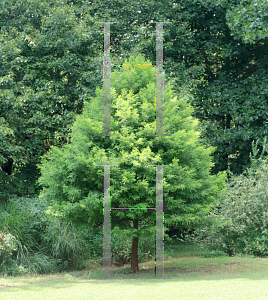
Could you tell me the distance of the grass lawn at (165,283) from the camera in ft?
20.9

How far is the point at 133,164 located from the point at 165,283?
2.39 metres

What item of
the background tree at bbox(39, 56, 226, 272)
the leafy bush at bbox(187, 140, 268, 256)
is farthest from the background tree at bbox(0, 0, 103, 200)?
the leafy bush at bbox(187, 140, 268, 256)

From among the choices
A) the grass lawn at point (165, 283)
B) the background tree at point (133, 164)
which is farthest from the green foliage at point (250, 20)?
the grass lawn at point (165, 283)

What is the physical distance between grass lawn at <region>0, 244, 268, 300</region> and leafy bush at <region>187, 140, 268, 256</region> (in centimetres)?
80

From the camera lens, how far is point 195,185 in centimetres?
834

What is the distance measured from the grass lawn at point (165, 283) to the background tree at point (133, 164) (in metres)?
1.18

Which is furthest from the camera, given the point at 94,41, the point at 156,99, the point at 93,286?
the point at 94,41

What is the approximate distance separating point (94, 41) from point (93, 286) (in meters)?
10.1

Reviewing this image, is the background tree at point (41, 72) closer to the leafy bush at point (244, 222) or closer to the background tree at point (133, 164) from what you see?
the background tree at point (133, 164)

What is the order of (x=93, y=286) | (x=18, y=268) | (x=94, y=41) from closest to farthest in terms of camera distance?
(x=93, y=286), (x=18, y=268), (x=94, y=41)

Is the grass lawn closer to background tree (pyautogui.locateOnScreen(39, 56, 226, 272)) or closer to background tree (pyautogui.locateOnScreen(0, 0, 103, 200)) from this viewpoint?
background tree (pyautogui.locateOnScreen(39, 56, 226, 272))

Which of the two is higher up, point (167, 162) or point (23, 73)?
point (23, 73)

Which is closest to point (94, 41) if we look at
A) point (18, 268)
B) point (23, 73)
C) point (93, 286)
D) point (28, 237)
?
point (23, 73)

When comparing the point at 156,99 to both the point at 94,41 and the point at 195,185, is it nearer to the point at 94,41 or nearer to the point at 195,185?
the point at 195,185
